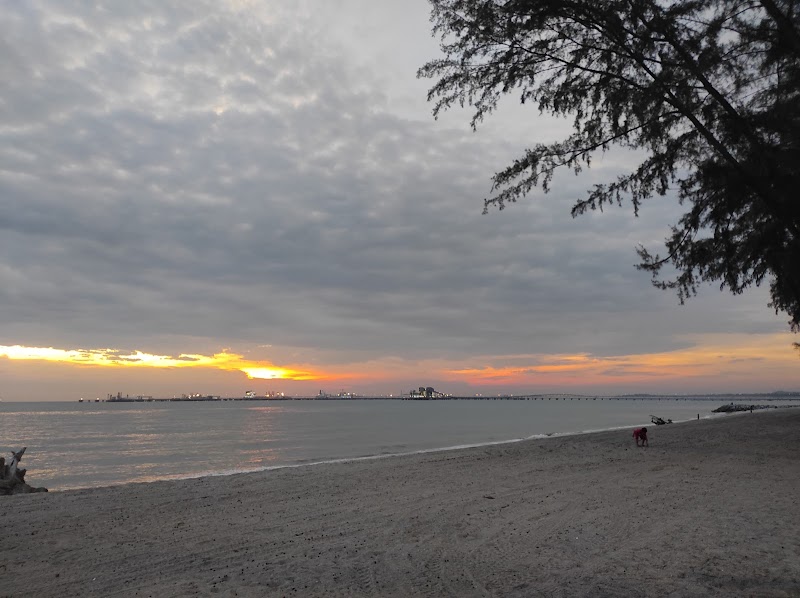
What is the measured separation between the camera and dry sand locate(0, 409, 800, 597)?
17.5 feet

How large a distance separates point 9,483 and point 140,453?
24.5 metres

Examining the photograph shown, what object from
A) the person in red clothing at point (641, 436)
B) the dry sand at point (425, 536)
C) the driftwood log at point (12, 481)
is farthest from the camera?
the person in red clothing at point (641, 436)

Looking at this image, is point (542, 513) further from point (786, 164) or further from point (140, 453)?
point (140, 453)

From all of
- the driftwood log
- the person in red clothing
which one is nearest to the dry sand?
the driftwood log

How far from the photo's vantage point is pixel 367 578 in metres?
5.53

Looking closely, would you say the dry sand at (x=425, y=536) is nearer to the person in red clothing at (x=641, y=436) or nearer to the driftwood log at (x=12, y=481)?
the driftwood log at (x=12, y=481)

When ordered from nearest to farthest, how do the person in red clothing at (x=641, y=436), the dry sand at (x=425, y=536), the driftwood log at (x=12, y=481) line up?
the dry sand at (x=425, y=536) < the driftwood log at (x=12, y=481) < the person in red clothing at (x=641, y=436)

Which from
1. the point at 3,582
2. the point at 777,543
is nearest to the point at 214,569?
the point at 3,582

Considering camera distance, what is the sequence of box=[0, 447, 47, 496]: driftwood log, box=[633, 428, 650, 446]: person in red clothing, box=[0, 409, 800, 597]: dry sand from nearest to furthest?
1. box=[0, 409, 800, 597]: dry sand
2. box=[0, 447, 47, 496]: driftwood log
3. box=[633, 428, 650, 446]: person in red clothing

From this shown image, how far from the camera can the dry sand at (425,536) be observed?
535 cm

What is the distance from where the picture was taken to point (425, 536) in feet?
23.8

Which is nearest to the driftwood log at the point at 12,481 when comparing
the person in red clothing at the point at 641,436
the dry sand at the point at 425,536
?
the dry sand at the point at 425,536

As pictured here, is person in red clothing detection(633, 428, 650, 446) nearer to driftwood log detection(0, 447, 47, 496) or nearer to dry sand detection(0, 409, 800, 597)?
dry sand detection(0, 409, 800, 597)

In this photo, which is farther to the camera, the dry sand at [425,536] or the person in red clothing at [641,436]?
the person in red clothing at [641,436]
